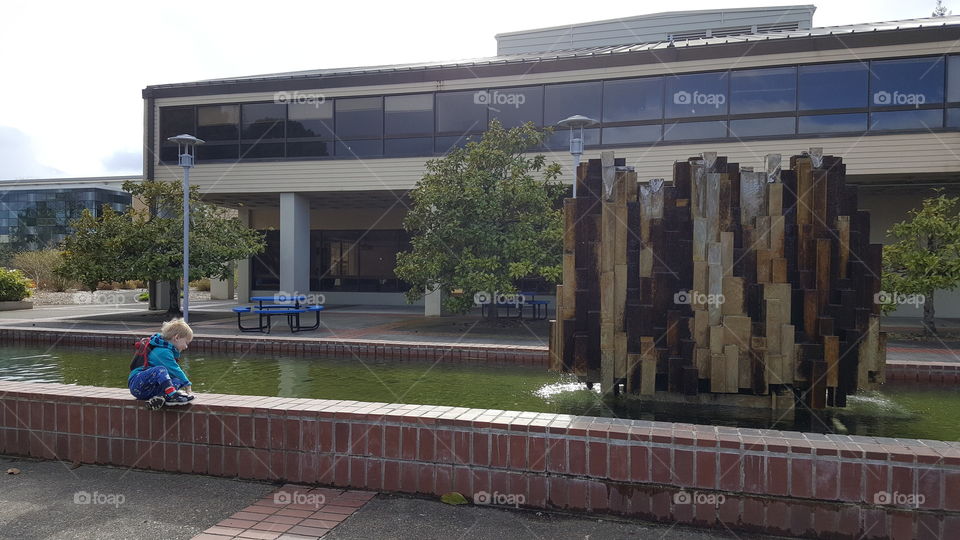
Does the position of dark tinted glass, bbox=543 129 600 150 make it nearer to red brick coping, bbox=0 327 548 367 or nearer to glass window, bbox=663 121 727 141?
glass window, bbox=663 121 727 141

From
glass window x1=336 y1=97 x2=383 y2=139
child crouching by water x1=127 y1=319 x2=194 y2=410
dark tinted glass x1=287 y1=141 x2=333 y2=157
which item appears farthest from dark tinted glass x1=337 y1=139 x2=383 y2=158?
child crouching by water x1=127 y1=319 x2=194 y2=410

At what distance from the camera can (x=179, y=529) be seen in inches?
144

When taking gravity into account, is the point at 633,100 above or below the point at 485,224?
above

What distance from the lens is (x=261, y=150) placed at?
22.5 m

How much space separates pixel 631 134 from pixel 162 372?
16521mm

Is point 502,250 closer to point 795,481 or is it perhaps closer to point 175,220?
point 175,220

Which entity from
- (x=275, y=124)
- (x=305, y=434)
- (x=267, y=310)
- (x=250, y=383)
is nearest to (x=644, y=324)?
(x=305, y=434)

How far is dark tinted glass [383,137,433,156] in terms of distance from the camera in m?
21.0

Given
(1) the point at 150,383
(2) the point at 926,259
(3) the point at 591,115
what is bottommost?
(1) the point at 150,383

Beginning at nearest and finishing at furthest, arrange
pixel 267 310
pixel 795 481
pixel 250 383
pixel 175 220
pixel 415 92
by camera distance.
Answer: pixel 795 481, pixel 250 383, pixel 267 310, pixel 175 220, pixel 415 92

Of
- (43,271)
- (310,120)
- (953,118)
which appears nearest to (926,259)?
(953,118)

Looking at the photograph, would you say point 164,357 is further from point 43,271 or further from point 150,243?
point 43,271

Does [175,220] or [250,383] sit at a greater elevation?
[175,220]

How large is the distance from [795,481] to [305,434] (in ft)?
9.79
